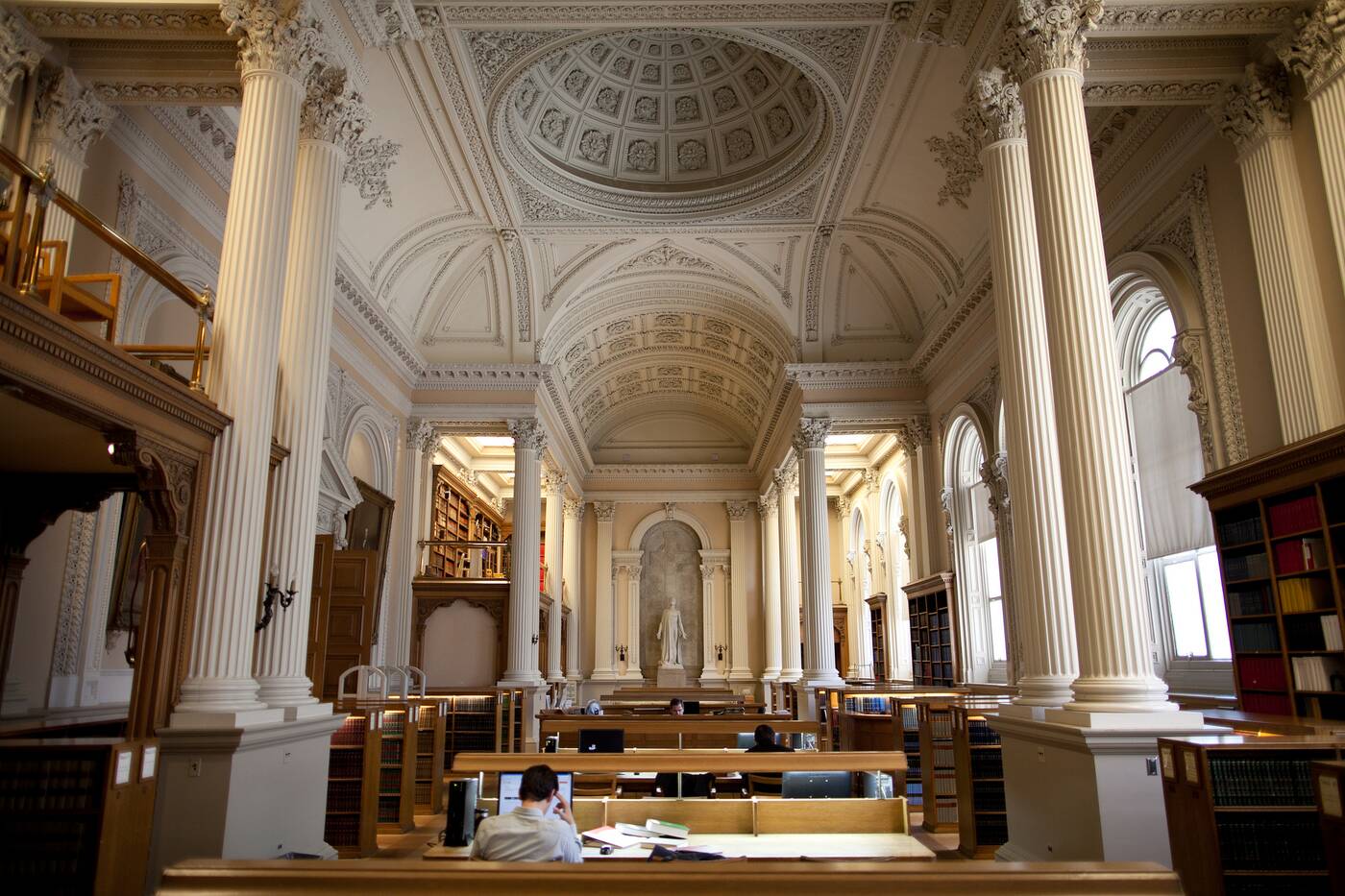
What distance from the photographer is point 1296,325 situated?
22.1 feet

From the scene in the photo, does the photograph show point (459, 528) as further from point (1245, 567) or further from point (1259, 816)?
point (1259, 816)

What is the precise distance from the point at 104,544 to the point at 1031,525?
697 centimetres

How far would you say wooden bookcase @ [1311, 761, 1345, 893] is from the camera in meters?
3.19

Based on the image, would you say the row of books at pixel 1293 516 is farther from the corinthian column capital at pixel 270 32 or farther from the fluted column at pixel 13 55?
the fluted column at pixel 13 55

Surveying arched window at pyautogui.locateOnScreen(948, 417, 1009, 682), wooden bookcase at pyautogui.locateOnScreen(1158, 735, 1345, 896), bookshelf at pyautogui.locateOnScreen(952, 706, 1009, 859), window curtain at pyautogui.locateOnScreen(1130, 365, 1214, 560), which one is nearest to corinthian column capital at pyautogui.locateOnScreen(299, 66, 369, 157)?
bookshelf at pyautogui.locateOnScreen(952, 706, 1009, 859)

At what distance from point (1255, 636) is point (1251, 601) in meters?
0.25

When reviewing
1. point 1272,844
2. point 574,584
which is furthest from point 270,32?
point 574,584

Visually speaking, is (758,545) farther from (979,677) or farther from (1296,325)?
(1296,325)

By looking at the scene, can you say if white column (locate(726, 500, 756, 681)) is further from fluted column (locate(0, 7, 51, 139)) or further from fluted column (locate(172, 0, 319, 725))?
fluted column (locate(0, 7, 51, 139))

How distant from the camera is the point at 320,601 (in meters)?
8.87

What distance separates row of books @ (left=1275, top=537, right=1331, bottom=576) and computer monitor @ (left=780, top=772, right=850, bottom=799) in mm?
3335

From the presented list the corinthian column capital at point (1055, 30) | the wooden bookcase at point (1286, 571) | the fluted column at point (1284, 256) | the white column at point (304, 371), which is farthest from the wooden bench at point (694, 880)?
the fluted column at point (1284, 256)

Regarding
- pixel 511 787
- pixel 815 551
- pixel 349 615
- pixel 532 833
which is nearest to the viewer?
pixel 532 833

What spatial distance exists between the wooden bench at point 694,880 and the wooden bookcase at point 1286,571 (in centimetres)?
423
